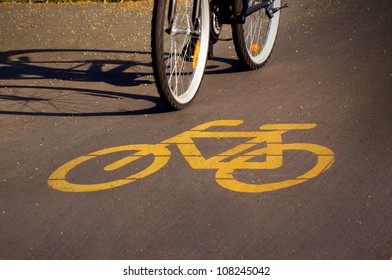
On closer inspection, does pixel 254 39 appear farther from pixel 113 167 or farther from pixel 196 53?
pixel 113 167

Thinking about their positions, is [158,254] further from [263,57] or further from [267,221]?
[263,57]

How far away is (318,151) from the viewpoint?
21.1 feet

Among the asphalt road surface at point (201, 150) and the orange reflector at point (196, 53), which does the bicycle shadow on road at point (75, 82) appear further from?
the orange reflector at point (196, 53)

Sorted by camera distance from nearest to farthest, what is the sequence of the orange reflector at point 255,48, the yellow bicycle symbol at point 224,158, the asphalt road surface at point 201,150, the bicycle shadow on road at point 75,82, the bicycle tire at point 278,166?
the asphalt road surface at point 201,150, the bicycle tire at point 278,166, the yellow bicycle symbol at point 224,158, the bicycle shadow on road at point 75,82, the orange reflector at point 255,48

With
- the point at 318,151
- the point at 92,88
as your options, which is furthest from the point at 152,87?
the point at 318,151

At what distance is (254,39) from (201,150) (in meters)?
3.05

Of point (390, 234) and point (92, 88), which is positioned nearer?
point (390, 234)

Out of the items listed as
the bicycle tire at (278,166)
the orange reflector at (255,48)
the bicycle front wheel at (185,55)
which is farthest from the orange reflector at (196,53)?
the bicycle tire at (278,166)

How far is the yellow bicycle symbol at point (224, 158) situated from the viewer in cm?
596

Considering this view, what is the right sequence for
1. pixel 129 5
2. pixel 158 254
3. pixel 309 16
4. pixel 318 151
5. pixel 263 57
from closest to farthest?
pixel 158 254 → pixel 318 151 → pixel 263 57 → pixel 309 16 → pixel 129 5

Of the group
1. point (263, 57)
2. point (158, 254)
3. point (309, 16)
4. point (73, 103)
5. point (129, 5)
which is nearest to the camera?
point (158, 254)

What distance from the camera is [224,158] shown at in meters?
6.39

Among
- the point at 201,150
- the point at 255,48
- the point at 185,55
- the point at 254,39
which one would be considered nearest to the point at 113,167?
the point at 201,150

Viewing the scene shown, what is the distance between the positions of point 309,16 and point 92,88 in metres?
3.47
